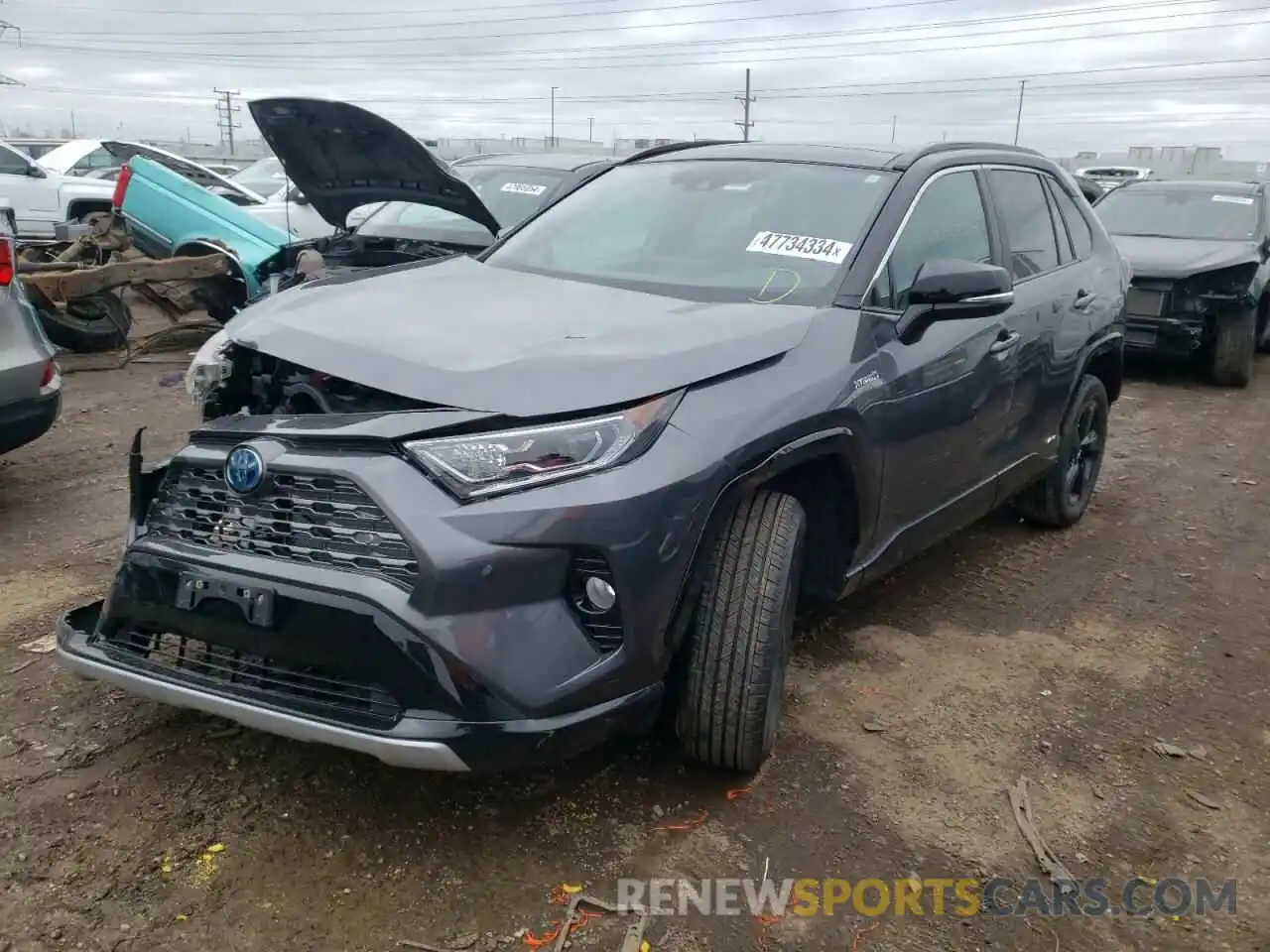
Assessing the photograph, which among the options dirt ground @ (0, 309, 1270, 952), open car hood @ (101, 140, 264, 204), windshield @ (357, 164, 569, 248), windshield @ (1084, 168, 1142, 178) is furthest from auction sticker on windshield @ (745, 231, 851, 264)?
windshield @ (1084, 168, 1142, 178)

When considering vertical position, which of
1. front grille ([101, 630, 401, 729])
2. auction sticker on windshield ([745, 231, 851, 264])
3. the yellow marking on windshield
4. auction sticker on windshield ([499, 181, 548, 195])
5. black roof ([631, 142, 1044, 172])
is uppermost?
black roof ([631, 142, 1044, 172])

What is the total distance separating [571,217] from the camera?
397 centimetres

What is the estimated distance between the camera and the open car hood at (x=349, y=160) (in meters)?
4.91

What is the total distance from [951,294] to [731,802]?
1565 mm

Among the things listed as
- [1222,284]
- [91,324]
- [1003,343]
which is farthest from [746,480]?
[91,324]

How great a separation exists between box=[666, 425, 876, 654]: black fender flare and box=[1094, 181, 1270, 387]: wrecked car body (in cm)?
611

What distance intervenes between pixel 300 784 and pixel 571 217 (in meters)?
2.20

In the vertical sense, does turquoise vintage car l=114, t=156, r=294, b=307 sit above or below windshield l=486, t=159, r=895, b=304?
below

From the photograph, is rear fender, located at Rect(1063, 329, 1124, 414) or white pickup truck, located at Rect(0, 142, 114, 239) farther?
white pickup truck, located at Rect(0, 142, 114, 239)

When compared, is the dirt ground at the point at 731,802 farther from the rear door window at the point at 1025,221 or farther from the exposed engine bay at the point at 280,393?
the rear door window at the point at 1025,221

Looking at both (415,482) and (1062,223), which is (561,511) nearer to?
(415,482)

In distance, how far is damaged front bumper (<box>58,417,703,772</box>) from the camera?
2262 mm

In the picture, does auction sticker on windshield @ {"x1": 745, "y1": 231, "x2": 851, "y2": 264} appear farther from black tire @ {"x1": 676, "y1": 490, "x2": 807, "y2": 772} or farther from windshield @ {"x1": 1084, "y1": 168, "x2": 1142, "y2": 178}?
windshield @ {"x1": 1084, "y1": 168, "x2": 1142, "y2": 178}

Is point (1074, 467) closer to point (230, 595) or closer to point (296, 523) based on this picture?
point (296, 523)
